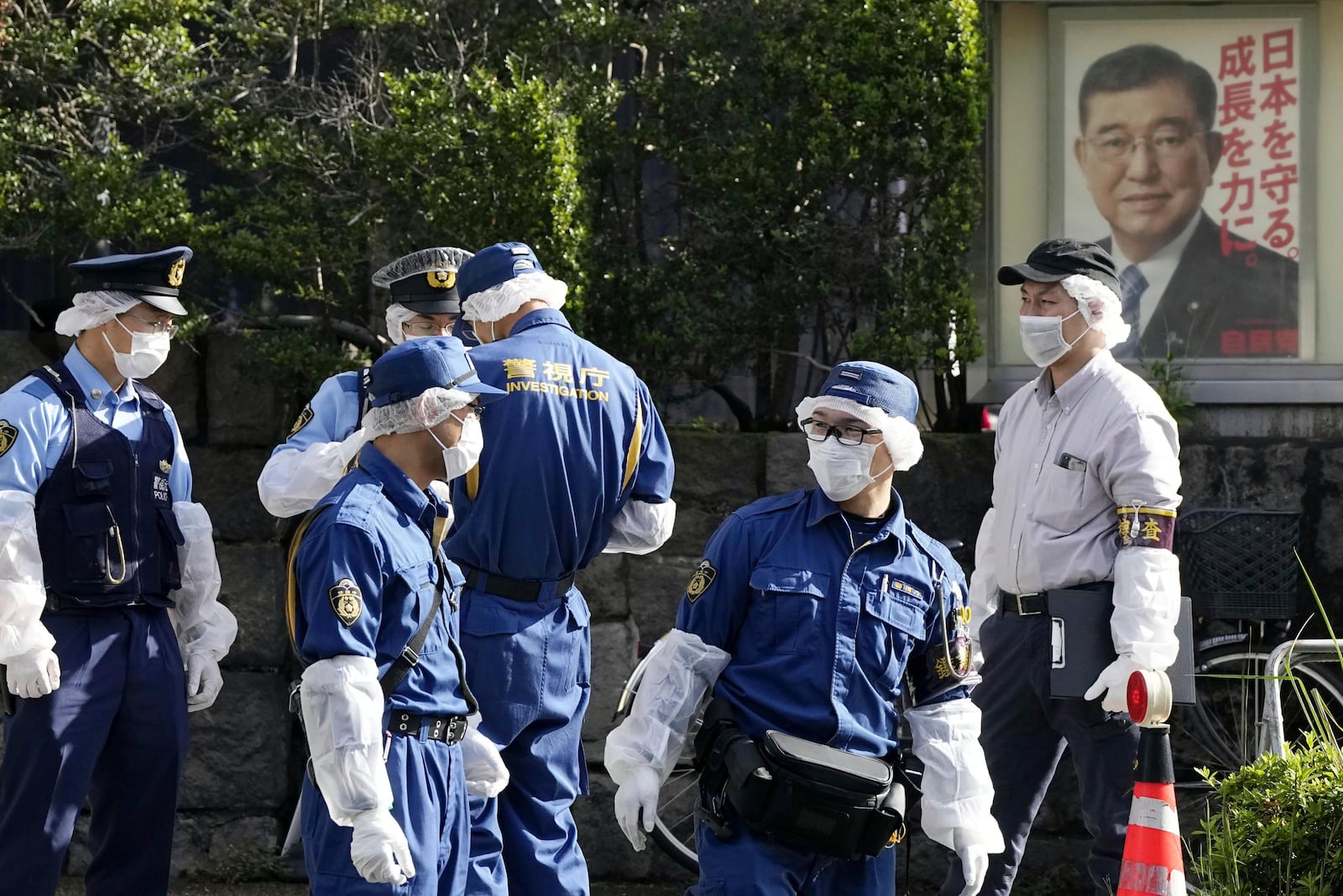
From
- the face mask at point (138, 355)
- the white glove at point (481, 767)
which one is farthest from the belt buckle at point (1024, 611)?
the face mask at point (138, 355)

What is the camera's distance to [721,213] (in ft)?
21.6

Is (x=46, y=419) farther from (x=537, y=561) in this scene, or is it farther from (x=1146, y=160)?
(x=1146, y=160)

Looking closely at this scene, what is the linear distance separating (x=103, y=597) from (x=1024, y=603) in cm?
266

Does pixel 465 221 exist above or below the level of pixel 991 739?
above

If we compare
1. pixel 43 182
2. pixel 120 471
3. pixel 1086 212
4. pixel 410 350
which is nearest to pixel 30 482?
pixel 120 471

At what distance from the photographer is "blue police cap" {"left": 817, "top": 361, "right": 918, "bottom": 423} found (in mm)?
3955

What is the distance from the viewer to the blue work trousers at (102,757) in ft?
15.6

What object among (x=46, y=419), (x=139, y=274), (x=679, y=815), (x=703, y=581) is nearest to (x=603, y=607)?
(x=679, y=815)

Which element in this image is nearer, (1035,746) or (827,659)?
(827,659)

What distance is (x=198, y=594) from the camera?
17.0 ft

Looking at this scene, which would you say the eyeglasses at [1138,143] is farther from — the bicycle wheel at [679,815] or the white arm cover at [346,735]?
the white arm cover at [346,735]

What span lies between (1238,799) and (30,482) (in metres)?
3.43

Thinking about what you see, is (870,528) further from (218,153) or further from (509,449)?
(218,153)

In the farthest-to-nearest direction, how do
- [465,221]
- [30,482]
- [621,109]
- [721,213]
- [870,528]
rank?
[621,109] < [721,213] < [465,221] < [30,482] < [870,528]
